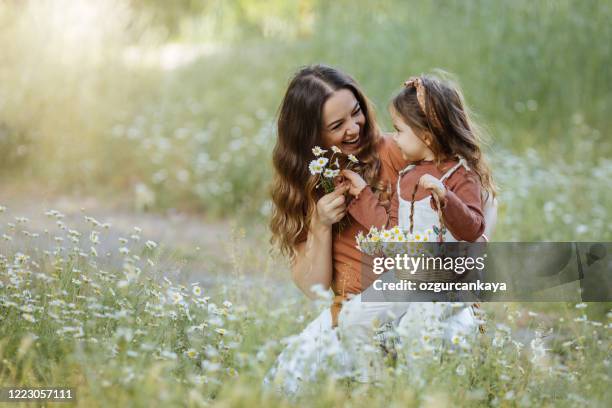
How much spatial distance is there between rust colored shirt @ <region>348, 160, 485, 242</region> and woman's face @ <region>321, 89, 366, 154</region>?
23 centimetres

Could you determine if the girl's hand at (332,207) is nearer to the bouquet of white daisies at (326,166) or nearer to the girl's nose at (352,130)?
the bouquet of white daisies at (326,166)

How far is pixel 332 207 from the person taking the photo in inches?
103

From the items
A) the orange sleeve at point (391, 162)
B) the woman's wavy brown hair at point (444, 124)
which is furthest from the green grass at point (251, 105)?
the woman's wavy brown hair at point (444, 124)

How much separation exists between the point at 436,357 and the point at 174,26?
15.4 meters

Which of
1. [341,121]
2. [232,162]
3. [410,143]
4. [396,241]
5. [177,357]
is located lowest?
[177,357]

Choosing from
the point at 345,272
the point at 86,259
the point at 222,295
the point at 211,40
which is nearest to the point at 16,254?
the point at 86,259

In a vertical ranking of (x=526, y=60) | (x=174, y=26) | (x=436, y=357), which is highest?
(x=174, y=26)

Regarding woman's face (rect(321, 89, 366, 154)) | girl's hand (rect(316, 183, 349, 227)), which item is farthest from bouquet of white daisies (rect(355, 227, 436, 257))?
woman's face (rect(321, 89, 366, 154))

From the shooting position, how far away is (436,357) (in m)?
2.12

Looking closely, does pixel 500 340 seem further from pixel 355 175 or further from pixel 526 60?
pixel 526 60

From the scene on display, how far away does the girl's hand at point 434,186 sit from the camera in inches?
88.6

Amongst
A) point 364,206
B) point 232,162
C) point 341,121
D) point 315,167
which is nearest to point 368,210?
point 364,206

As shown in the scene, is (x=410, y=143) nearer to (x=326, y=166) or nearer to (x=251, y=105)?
(x=326, y=166)

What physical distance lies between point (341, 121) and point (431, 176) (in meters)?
0.52
